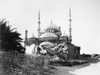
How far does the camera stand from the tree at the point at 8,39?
52.1ft

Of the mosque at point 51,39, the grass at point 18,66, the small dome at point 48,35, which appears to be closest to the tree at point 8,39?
the grass at point 18,66

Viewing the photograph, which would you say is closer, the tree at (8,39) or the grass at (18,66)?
the grass at (18,66)

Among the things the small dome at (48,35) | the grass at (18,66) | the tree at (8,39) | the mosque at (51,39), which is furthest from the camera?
the small dome at (48,35)

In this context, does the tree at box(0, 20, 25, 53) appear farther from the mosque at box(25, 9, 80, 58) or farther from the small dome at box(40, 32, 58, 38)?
the small dome at box(40, 32, 58, 38)

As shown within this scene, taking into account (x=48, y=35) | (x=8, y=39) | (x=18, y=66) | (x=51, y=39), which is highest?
(x=48, y=35)

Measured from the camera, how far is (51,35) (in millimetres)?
45125

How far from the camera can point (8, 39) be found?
1692 centimetres

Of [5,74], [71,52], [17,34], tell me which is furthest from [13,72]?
[71,52]

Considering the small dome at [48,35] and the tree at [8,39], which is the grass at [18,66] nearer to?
the tree at [8,39]

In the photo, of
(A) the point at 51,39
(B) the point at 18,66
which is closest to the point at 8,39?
(B) the point at 18,66

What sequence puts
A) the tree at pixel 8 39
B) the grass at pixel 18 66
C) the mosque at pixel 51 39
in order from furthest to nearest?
the mosque at pixel 51 39, the tree at pixel 8 39, the grass at pixel 18 66

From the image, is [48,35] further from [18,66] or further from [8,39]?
[18,66]

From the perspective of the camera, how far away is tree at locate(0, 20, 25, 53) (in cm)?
1587

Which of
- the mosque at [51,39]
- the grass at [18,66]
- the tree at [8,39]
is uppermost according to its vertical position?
the mosque at [51,39]
